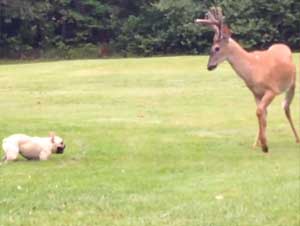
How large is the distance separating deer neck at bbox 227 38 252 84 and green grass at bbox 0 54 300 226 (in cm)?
91

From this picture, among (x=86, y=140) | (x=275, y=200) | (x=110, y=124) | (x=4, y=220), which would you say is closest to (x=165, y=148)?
(x=86, y=140)

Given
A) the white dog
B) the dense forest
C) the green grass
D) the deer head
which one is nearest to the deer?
the deer head

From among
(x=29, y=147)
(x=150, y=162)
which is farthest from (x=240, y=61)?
(x=29, y=147)

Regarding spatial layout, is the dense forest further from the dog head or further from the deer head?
the dog head

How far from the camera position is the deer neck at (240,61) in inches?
527

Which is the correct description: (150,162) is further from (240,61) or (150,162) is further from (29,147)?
(240,61)

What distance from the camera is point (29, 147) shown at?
36.3 feet

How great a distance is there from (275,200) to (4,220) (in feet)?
7.92

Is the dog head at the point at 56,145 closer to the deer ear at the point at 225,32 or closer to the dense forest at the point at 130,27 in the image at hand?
the deer ear at the point at 225,32

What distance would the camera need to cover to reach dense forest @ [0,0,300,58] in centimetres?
4169

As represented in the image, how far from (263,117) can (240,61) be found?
3.59 feet

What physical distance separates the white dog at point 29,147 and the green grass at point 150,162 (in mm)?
148

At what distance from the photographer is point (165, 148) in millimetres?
12336

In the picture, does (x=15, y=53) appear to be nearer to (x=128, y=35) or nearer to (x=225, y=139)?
(x=128, y=35)
